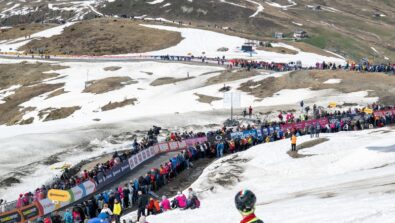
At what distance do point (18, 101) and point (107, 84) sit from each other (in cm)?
1248

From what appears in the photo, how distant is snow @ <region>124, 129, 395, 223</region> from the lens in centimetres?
1685

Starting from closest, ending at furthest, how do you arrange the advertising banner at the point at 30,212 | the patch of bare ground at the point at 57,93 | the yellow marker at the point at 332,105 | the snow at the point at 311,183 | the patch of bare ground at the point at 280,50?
the snow at the point at 311,183 < the advertising banner at the point at 30,212 < the yellow marker at the point at 332,105 < the patch of bare ground at the point at 57,93 < the patch of bare ground at the point at 280,50

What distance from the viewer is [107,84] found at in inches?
3164

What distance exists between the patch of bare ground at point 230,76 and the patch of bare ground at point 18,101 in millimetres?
23723

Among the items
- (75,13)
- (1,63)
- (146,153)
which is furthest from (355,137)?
(75,13)

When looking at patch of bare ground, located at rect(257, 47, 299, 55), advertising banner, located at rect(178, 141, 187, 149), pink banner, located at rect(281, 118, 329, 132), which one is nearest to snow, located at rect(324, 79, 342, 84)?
pink banner, located at rect(281, 118, 329, 132)

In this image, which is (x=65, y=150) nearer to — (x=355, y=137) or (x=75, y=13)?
(x=355, y=137)

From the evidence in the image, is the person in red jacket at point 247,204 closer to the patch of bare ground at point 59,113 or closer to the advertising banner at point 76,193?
the advertising banner at point 76,193

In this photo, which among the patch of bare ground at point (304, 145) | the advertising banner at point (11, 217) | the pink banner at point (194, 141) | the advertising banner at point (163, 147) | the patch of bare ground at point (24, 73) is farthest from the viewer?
the patch of bare ground at point (24, 73)

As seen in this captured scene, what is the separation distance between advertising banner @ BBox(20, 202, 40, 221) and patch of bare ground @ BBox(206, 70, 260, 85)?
53.7 m

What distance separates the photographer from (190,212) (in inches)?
924

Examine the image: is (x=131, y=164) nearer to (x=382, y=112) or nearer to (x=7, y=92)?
(x=382, y=112)

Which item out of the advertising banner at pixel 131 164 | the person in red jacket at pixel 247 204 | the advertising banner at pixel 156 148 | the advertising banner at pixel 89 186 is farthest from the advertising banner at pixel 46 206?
the person in red jacket at pixel 247 204

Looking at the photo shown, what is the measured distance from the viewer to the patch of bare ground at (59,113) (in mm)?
67500
